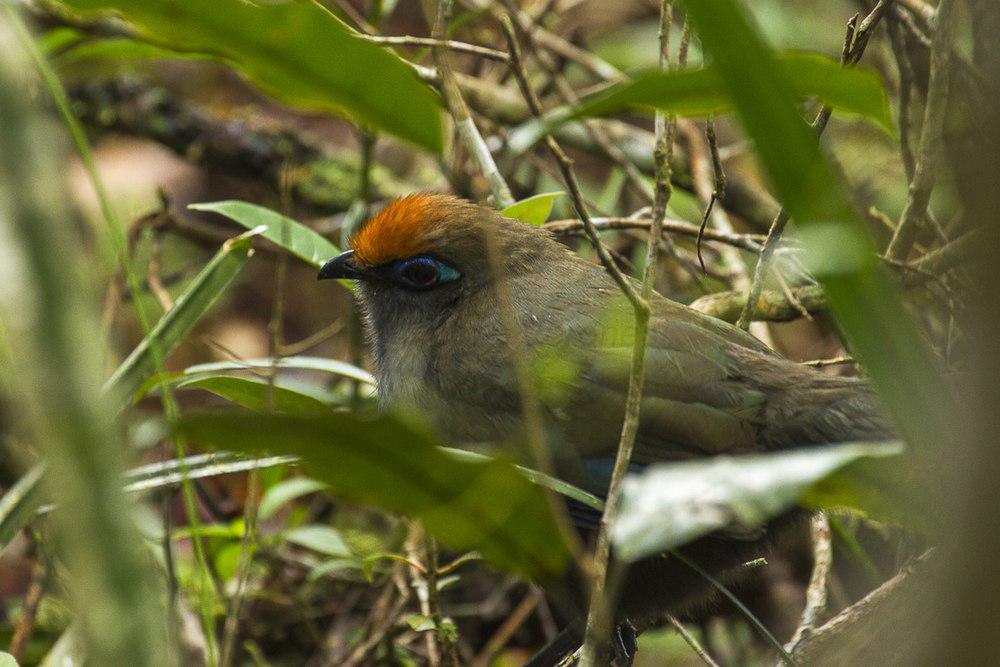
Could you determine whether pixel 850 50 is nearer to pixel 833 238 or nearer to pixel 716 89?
pixel 716 89

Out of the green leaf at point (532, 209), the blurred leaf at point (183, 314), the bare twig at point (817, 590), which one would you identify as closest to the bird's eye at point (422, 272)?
the green leaf at point (532, 209)

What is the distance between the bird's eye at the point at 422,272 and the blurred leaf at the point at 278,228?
23 cm

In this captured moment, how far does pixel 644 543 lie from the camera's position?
135cm

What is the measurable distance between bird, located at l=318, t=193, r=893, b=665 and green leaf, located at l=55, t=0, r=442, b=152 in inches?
32.5

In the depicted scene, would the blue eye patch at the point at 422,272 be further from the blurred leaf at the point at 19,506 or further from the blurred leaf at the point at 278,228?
the blurred leaf at the point at 19,506

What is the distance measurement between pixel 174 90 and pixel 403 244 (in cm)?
552

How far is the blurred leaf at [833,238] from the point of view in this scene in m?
1.51

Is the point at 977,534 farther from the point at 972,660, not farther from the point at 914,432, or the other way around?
the point at 914,432

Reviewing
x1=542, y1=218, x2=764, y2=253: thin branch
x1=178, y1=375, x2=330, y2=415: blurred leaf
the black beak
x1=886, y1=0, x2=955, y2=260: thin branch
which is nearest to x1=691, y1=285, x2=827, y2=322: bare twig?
x1=542, y1=218, x2=764, y2=253: thin branch

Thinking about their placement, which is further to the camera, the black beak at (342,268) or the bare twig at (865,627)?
the black beak at (342,268)

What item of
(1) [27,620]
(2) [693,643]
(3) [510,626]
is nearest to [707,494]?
(2) [693,643]

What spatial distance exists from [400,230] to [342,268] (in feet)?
0.82

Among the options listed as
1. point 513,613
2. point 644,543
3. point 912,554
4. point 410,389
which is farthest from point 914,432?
point 513,613

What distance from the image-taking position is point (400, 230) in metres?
3.56
